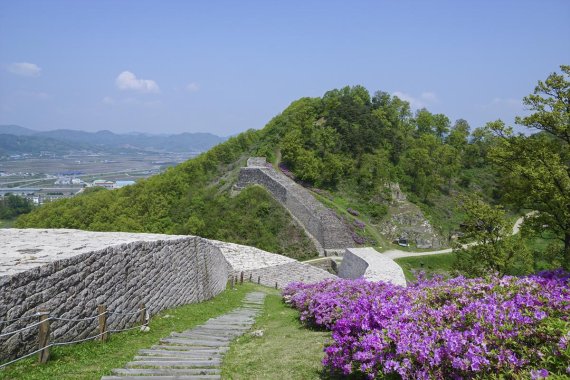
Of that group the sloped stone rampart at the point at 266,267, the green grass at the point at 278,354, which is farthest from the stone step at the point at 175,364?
the sloped stone rampart at the point at 266,267

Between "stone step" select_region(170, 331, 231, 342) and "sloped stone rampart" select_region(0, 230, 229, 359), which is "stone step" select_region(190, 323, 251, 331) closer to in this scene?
"stone step" select_region(170, 331, 231, 342)

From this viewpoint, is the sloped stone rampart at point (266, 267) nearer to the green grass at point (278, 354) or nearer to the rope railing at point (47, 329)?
the green grass at point (278, 354)

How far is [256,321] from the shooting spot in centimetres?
1240

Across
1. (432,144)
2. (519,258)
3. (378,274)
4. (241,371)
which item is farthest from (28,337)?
(432,144)

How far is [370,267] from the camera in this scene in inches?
955

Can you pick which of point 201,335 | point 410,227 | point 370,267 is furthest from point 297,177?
point 201,335

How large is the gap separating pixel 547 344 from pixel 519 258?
19721 millimetres

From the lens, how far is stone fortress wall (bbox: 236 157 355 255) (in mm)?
41062

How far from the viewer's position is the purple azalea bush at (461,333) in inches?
185

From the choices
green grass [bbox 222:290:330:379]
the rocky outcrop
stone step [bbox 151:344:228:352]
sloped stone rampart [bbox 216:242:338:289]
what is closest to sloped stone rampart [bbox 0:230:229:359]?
stone step [bbox 151:344:228:352]

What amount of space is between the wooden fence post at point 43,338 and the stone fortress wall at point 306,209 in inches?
1353

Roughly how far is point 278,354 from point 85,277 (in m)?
4.06

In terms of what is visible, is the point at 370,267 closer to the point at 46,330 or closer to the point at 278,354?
the point at 278,354

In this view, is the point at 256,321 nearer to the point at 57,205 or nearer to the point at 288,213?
the point at 288,213
